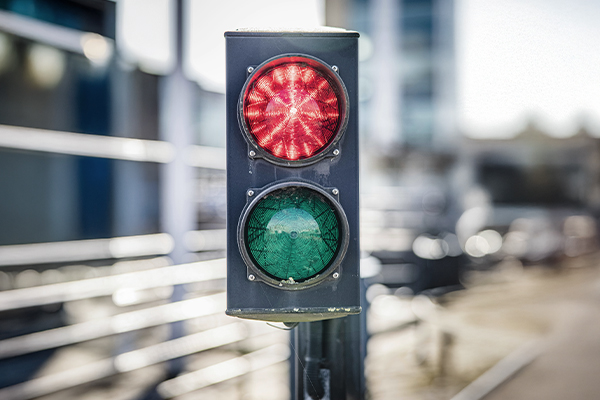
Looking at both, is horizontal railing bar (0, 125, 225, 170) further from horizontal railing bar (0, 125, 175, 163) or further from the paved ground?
the paved ground

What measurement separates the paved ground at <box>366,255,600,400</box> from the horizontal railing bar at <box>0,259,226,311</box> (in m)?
2.04

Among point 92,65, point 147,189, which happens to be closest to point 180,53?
point 92,65

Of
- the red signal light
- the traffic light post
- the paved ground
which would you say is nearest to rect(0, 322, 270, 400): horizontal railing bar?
the paved ground

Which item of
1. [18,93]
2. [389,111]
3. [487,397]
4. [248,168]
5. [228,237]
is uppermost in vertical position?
[389,111]

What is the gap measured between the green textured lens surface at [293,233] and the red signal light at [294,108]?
11 centimetres

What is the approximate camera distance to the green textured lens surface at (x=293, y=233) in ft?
4.22

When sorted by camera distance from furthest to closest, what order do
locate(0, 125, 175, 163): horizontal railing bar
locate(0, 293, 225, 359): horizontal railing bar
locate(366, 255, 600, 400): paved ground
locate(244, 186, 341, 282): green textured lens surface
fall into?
locate(366, 255, 600, 400): paved ground < locate(0, 293, 225, 359): horizontal railing bar < locate(0, 125, 175, 163): horizontal railing bar < locate(244, 186, 341, 282): green textured lens surface

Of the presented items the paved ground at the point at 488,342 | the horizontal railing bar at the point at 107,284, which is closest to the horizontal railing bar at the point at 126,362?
the horizontal railing bar at the point at 107,284

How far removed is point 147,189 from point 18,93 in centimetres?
196

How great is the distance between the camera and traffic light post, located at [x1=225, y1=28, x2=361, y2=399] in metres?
1.29

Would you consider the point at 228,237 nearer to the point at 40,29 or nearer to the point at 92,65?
the point at 40,29

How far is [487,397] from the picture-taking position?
14.5 feet

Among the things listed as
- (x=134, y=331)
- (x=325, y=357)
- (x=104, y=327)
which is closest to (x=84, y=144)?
(x=104, y=327)

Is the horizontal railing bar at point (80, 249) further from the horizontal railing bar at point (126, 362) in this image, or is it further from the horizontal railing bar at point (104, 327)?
the horizontal railing bar at point (126, 362)
